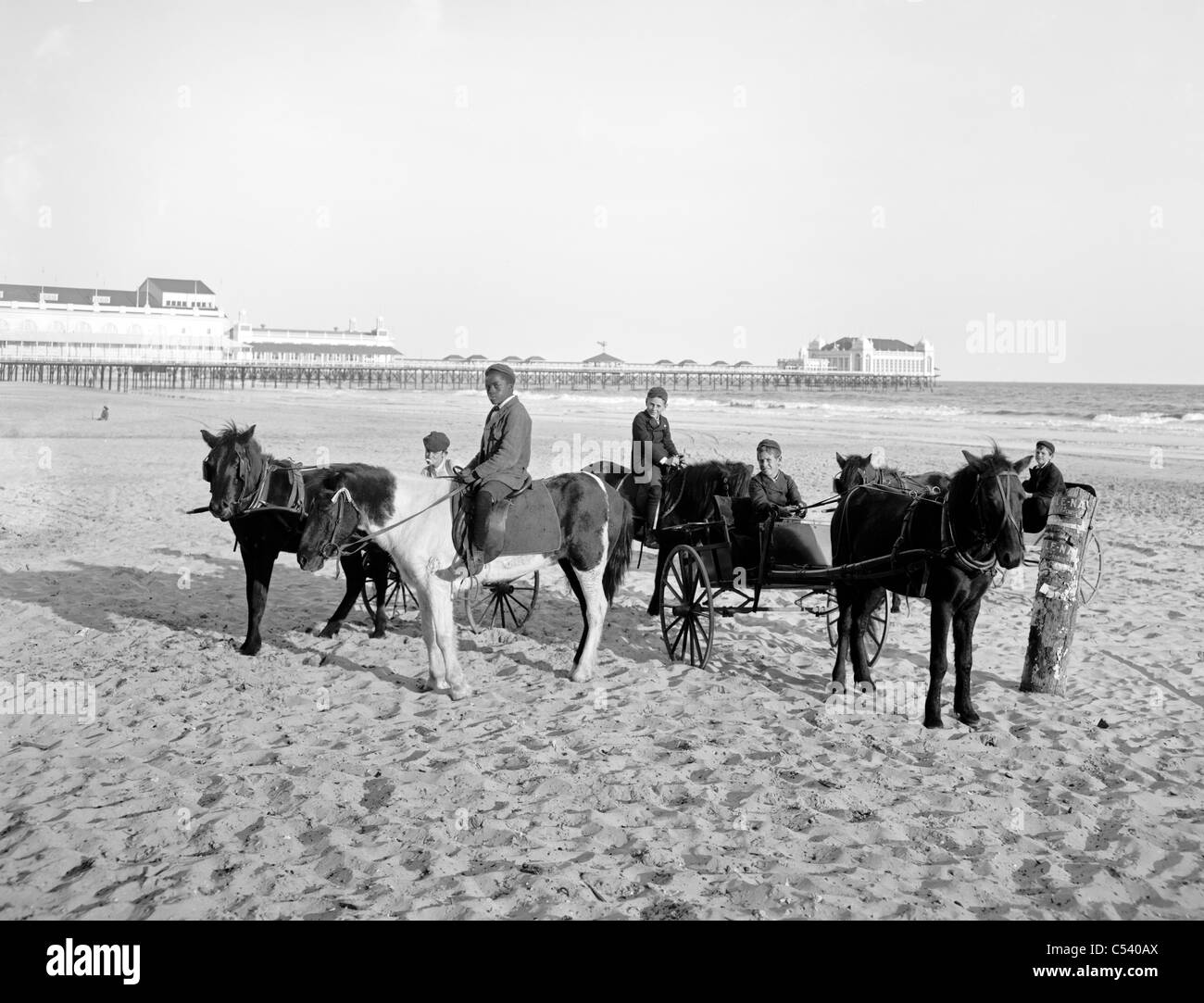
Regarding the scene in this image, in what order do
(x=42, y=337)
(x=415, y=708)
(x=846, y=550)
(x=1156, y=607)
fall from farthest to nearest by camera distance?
(x=42, y=337) → (x=1156, y=607) → (x=846, y=550) → (x=415, y=708)

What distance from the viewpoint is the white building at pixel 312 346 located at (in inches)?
4210

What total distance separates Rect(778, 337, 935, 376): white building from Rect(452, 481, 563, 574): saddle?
543ft

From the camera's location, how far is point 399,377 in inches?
4387

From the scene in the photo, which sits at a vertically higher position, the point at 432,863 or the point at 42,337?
the point at 42,337

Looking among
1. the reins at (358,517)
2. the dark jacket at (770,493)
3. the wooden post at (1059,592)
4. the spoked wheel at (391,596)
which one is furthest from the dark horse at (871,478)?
the spoked wheel at (391,596)

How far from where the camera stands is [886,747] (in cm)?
646

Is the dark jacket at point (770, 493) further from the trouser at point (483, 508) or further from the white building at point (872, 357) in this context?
the white building at point (872, 357)

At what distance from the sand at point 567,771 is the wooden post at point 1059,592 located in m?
0.24

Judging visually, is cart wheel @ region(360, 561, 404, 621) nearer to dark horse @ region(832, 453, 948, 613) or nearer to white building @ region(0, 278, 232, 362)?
dark horse @ region(832, 453, 948, 613)

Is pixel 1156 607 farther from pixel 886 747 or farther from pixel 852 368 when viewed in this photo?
pixel 852 368

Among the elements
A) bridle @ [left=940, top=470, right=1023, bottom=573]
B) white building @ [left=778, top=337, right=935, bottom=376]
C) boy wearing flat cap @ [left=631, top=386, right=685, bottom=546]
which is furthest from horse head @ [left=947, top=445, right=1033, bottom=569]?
white building @ [left=778, top=337, right=935, bottom=376]

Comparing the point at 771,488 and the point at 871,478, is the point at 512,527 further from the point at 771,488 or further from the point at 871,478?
the point at 871,478

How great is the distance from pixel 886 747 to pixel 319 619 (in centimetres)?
605
